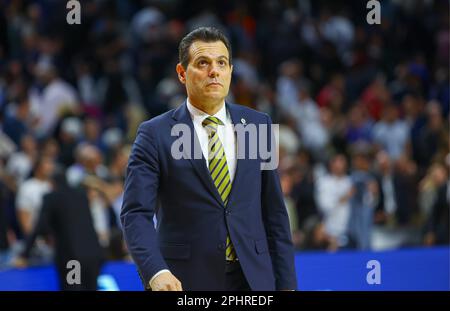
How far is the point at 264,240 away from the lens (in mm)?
4469

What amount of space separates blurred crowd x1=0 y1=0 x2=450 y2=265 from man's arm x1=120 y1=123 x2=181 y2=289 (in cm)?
531

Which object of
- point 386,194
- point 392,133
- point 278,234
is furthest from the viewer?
point 392,133

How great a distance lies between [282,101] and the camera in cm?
1480

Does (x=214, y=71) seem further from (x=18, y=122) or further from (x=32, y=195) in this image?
(x=18, y=122)

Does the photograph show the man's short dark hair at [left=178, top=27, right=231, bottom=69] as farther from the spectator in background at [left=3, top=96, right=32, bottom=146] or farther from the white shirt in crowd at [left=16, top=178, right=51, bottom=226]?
the spectator in background at [left=3, top=96, right=32, bottom=146]

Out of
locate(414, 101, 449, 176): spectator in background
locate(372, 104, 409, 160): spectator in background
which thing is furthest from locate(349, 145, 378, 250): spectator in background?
locate(372, 104, 409, 160): spectator in background

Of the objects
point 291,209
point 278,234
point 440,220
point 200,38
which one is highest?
point 200,38

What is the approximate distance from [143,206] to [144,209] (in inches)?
0.5

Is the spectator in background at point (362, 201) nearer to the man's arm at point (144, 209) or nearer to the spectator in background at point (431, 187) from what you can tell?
the spectator in background at point (431, 187)

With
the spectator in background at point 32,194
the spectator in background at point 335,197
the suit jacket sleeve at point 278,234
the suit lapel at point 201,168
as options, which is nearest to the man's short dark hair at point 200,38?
the suit lapel at point 201,168

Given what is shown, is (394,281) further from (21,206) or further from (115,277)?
(21,206)

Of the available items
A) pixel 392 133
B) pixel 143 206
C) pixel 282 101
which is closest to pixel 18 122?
pixel 282 101

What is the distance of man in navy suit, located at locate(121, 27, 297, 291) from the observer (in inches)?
172

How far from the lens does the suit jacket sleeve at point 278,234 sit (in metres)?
4.48
